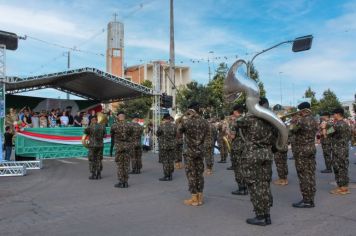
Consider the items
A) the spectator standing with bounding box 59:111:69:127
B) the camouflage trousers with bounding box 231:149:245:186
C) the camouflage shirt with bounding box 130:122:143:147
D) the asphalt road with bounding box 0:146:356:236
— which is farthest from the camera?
the spectator standing with bounding box 59:111:69:127

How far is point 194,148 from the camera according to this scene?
7648 millimetres

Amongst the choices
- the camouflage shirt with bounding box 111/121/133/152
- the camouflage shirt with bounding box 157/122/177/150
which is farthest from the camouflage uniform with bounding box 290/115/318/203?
the camouflage shirt with bounding box 157/122/177/150

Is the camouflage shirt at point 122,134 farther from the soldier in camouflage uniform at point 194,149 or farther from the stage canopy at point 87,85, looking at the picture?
the stage canopy at point 87,85

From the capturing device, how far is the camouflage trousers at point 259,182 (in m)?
5.89

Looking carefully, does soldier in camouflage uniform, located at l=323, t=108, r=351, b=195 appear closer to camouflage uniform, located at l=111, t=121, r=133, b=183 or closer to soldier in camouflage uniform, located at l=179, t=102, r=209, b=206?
soldier in camouflage uniform, located at l=179, t=102, r=209, b=206

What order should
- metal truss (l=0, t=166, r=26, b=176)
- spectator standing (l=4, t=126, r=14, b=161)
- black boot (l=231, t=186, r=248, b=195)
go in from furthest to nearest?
1. spectator standing (l=4, t=126, r=14, b=161)
2. metal truss (l=0, t=166, r=26, b=176)
3. black boot (l=231, t=186, r=248, b=195)

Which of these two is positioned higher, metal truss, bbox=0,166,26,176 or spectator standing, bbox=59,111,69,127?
spectator standing, bbox=59,111,69,127

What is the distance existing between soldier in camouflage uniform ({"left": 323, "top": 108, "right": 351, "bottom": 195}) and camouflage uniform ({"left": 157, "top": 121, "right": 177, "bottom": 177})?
466cm

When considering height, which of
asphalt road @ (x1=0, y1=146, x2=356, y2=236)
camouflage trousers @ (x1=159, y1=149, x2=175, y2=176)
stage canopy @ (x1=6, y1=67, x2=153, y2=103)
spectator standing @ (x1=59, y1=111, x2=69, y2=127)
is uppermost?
stage canopy @ (x1=6, y1=67, x2=153, y2=103)

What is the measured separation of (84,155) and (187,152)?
11248 mm

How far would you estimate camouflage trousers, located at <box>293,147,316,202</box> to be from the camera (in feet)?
23.8

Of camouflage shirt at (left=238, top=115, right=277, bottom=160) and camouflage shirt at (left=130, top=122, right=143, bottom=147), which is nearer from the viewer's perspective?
camouflage shirt at (left=238, top=115, right=277, bottom=160)

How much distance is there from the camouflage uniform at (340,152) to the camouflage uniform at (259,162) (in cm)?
316

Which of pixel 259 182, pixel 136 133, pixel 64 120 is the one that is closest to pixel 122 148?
pixel 136 133
